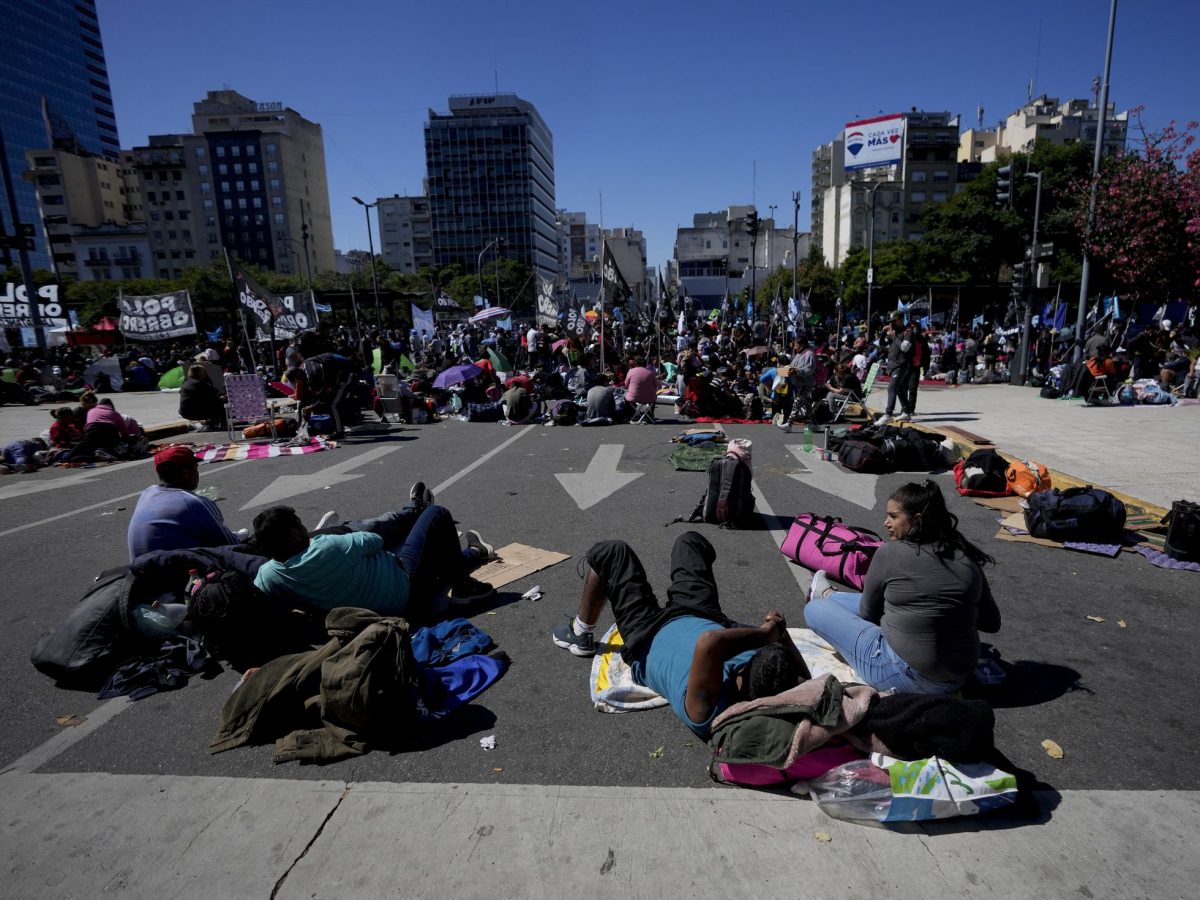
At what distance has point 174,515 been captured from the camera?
4.57 metres

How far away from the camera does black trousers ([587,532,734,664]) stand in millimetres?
3543

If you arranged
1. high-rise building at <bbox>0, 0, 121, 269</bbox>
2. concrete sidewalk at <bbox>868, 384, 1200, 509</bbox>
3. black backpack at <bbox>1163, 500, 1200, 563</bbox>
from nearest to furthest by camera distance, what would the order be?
black backpack at <bbox>1163, 500, 1200, 563</bbox>, concrete sidewalk at <bbox>868, 384, 1200, 509</bbox>, high-rise building at <bbox>0, 0, 121, 269</bbox>

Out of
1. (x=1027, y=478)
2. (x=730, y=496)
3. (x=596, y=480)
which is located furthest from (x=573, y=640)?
(x=1027, y=478)

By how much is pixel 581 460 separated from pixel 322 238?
139 metres

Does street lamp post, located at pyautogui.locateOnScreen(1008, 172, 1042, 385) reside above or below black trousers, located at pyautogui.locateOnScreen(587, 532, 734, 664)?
above

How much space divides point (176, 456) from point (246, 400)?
8.45m

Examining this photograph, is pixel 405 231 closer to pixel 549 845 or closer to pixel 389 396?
pixel 389 396

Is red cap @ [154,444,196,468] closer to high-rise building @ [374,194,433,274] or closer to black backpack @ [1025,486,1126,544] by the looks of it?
black backpack @ [1025,486,1126,544]

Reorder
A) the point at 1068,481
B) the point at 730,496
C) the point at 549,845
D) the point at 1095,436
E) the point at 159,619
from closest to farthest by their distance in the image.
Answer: the point at 549,845
the point at 159,619
the point at 730,496
the point at 1068,481
the point at 1095,436

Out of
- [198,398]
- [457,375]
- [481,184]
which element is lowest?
[198,398]

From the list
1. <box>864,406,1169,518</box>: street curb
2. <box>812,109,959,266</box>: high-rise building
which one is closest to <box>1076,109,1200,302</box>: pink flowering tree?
<box>864,406,1169,518</box>: street curb

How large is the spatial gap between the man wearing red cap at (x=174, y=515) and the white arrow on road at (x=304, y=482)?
3.26m

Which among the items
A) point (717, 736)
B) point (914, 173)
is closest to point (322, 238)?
point (914, 173)

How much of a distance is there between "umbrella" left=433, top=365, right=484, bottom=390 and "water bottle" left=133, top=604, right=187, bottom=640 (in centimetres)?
1193
